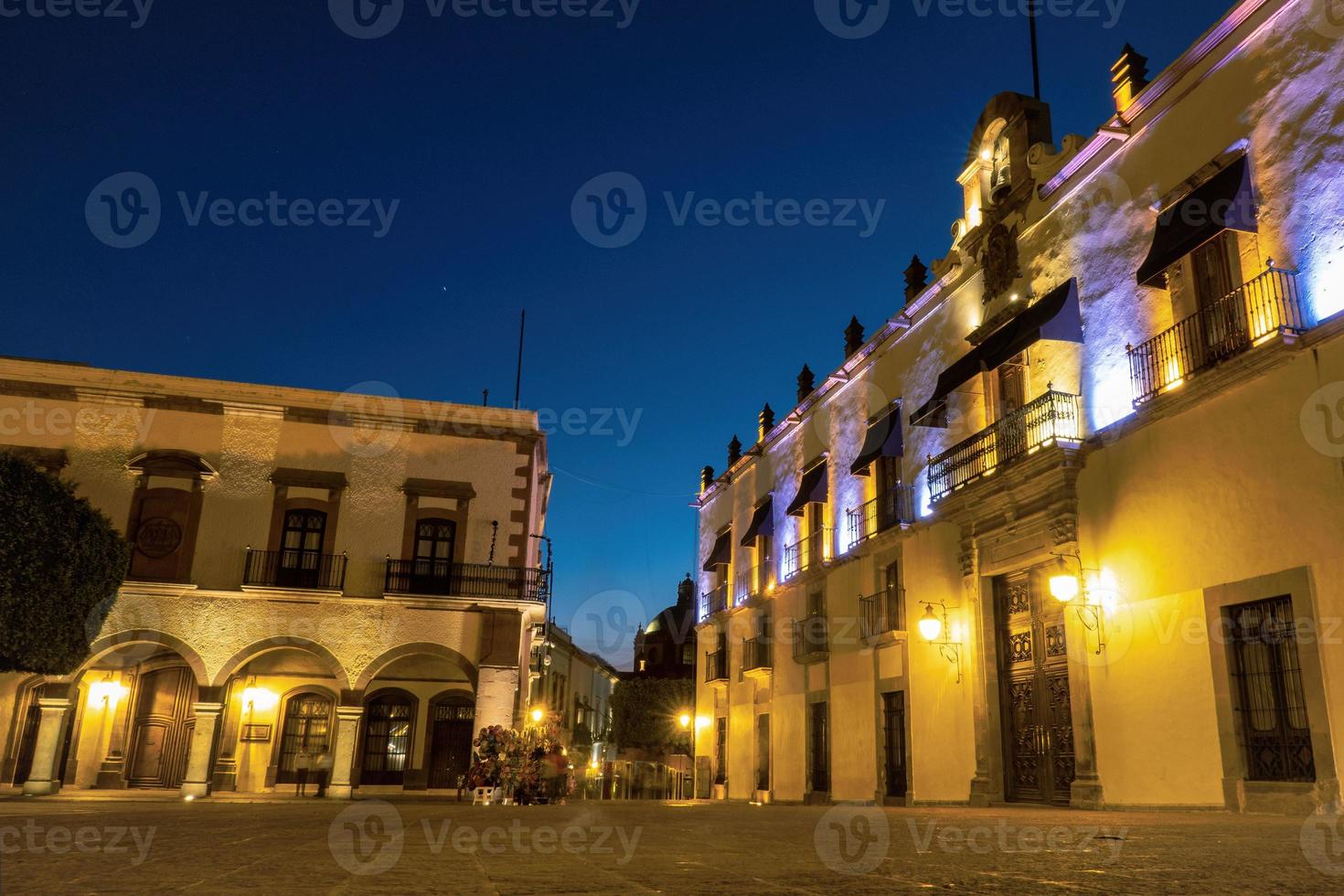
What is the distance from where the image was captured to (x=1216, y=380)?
33.4 ft

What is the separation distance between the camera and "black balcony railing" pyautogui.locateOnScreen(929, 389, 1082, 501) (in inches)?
499

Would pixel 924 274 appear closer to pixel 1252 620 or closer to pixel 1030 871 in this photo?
pixel 1252 620

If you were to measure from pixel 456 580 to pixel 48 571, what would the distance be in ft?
23.8

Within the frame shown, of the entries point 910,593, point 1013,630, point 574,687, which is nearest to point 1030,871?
point 1013,630

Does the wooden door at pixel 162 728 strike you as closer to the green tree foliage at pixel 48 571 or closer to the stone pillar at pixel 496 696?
the green tree foliage at pixel 48 571

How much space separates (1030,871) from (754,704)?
20546 millimetres

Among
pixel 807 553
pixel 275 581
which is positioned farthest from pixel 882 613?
pixel 275 581

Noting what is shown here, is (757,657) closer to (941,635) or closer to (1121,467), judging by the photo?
(941,635)

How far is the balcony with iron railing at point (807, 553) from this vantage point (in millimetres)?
20219

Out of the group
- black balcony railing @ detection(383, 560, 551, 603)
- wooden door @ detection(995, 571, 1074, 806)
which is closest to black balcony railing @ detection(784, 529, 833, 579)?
black balcony railing @ detection(383, 560, 551, 603)
